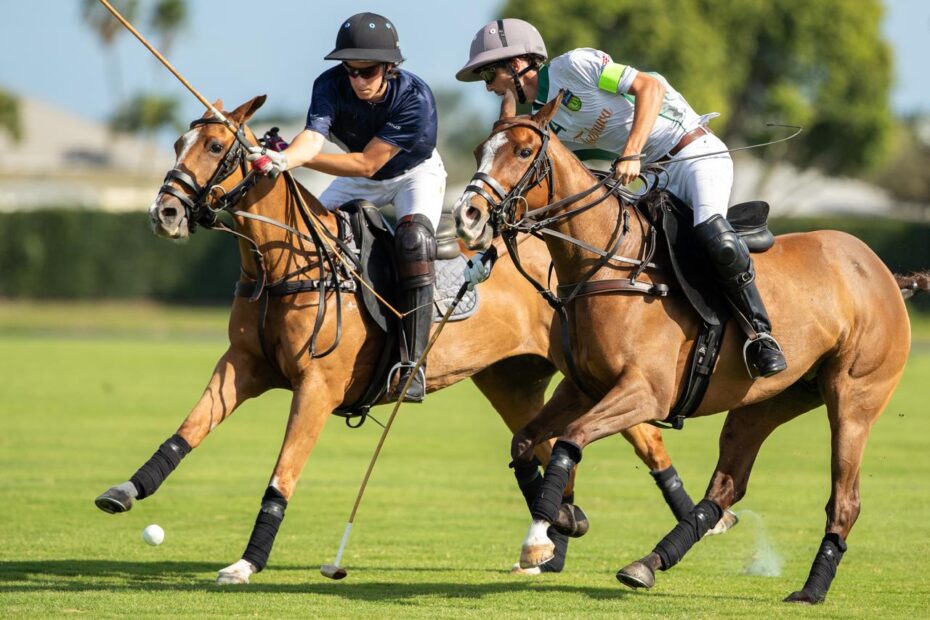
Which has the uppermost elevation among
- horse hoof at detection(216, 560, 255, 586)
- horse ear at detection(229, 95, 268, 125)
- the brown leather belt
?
horse ear at detection(229, 95, 268, 125)

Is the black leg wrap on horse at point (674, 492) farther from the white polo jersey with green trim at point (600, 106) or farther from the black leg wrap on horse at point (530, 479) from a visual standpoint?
the white polo jersey with green trim at point (600, 106)

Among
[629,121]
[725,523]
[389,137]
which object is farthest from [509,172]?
[725,523]

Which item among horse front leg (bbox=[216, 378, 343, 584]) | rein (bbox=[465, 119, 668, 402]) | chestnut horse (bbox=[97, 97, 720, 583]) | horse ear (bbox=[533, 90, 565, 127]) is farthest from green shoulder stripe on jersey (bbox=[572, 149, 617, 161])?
horse front leg (bbox=[216, 378, 343, 584])

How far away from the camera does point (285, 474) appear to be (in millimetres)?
7840

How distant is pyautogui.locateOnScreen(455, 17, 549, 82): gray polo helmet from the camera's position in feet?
24.6

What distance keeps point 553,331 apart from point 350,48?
2.16m

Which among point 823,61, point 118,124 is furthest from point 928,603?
point 118,124

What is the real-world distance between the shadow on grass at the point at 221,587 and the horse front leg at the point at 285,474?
0.52 ft

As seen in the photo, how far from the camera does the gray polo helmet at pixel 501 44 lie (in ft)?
24.6

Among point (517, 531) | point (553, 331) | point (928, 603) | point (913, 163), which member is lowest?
point (913, 163)

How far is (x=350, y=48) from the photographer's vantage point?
8375mm

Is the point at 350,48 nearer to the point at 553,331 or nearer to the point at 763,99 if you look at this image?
the point at 553,331

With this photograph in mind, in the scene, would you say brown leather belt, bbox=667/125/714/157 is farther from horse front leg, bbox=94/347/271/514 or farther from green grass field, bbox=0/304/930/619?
horse front leg, bbox=94/347/271/514

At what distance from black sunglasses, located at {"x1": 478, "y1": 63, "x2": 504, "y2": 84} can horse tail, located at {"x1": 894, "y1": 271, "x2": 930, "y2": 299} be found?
289 cm
